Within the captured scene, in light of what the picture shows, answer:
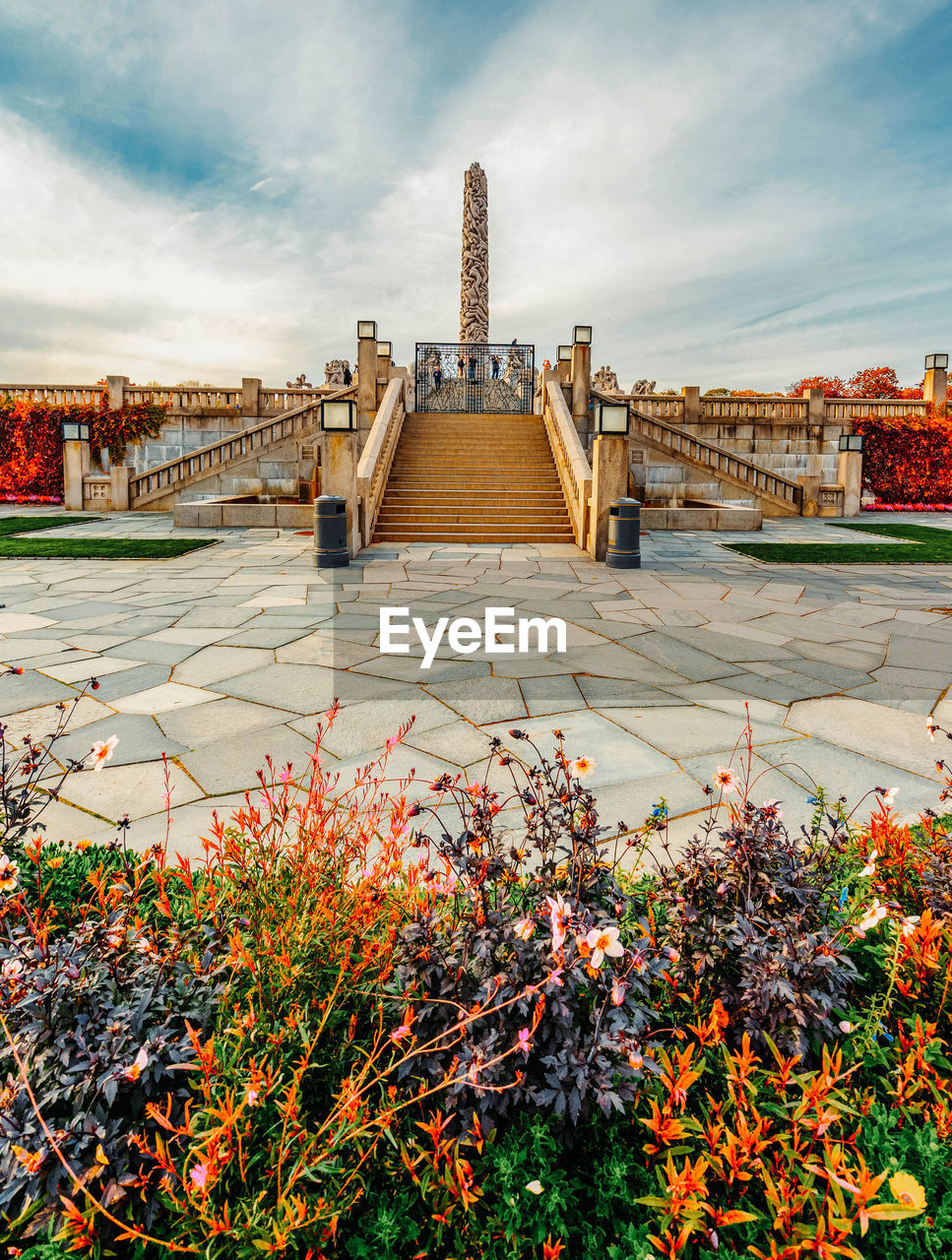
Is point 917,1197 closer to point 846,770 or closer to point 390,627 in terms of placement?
point 846,770

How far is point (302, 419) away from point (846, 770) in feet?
59.2

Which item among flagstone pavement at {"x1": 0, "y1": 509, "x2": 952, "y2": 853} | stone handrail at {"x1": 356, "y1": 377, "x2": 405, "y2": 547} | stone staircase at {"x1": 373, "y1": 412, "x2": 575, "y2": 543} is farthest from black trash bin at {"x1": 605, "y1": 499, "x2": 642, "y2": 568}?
stone handrail at {"x1": 356, "y1": 377, "x2": 405, "y2": 547}

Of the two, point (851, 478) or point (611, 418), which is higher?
point (611, 418)

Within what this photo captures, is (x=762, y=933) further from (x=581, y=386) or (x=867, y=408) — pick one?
(x=867, y=408)

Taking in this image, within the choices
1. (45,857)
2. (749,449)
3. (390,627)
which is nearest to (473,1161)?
(45,857)

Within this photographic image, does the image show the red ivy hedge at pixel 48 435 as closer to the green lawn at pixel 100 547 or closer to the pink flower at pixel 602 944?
the green lawn at pixel 100 547

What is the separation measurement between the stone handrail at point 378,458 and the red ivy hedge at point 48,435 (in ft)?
28.8

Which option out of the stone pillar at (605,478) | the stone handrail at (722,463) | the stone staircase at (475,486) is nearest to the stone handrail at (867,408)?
the stone handrail at (722,463)

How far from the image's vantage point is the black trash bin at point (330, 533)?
10109 mm

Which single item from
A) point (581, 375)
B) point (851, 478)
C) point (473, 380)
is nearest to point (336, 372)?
point (473, 380)

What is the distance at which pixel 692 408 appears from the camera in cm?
2144

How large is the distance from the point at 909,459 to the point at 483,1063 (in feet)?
89.9

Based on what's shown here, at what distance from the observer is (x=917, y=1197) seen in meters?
1.14

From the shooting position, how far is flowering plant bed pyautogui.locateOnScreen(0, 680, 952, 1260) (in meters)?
1.33
